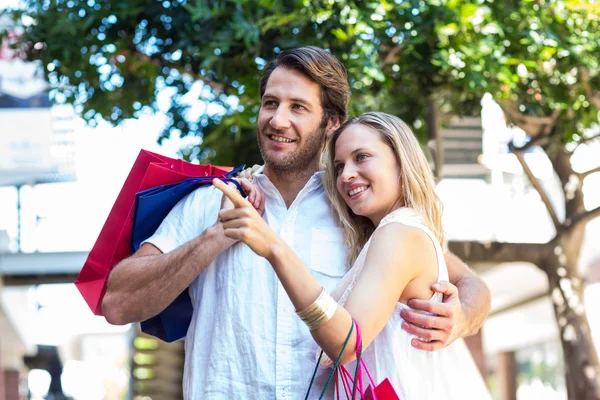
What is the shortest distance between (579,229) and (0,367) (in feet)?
74.8

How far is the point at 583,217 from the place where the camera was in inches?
341

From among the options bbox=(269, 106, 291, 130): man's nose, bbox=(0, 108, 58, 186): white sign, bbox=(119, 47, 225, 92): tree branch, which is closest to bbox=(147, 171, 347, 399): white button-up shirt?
bbox=(269, 106, 291, 130): man's nose

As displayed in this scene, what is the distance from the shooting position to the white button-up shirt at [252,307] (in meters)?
2.83

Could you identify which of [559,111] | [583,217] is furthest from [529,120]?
[583,217]

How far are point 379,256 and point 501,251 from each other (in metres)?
6.87

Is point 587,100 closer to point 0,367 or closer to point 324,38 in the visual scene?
point 324,38

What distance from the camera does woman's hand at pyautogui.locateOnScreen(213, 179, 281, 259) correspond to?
A: 7.04 ft

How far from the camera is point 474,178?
12.4m

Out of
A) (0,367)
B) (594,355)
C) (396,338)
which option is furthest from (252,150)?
(0,367)

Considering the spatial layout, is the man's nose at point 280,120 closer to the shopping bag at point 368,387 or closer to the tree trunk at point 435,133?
the shopping bag at point 368,387

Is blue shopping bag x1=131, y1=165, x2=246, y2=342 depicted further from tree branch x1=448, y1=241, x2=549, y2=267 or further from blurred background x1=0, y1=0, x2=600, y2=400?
tree branch x1=448, y1=241, x2=549, y2=267

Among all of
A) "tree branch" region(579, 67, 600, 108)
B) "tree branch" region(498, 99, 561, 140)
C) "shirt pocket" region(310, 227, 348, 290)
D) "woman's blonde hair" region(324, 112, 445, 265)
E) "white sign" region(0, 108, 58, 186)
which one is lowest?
"shirt pocket" region(310, 227, 348, 290)

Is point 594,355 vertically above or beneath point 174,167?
beneath

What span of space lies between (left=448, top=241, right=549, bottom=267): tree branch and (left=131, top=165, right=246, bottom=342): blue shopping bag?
6164 millimetres
